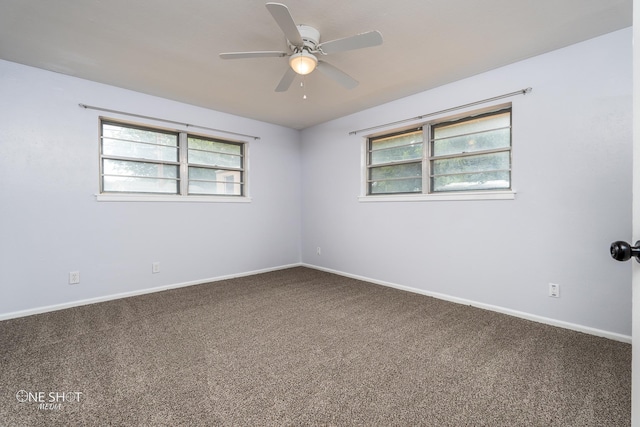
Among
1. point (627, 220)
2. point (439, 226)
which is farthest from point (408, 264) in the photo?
point (627, 220)

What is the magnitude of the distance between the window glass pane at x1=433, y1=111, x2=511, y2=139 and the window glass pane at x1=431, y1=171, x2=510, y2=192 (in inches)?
19.3

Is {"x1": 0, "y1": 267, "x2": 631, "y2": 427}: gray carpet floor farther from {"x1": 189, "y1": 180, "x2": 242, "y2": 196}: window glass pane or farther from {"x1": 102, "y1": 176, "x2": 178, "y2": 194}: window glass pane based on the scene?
{"x1": 189, "y1": 180, "x2": 242, "y2": 196}: window glass pane

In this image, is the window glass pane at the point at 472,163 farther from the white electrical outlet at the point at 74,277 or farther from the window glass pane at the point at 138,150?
the white electrical outlet at the point at 74,277

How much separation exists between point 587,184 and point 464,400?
Answer: 2089mm

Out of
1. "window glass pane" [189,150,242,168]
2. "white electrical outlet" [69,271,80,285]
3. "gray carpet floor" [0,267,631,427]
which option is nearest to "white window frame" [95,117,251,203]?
"window glass pane" [189,150,242,168]

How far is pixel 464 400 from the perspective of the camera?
1.56m

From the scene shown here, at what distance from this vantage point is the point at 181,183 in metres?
3.88

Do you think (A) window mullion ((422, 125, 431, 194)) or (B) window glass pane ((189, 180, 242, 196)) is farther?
(B) window glass pane ((189, 180, 242, 196))

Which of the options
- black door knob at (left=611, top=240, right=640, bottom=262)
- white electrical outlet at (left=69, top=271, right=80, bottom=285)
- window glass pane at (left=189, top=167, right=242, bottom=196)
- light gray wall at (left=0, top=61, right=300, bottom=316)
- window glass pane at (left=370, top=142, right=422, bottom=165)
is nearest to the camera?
black door knob at (left=611, top=240, right=640, bottom=262)

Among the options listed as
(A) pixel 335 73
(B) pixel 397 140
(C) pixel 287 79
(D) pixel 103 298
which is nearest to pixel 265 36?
(C) pixel 287 79

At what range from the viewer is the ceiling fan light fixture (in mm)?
2115

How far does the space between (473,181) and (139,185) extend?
399 cm

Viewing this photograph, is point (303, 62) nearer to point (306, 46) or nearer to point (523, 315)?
point (306, 46)

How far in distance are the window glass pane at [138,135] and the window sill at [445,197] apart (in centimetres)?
275
